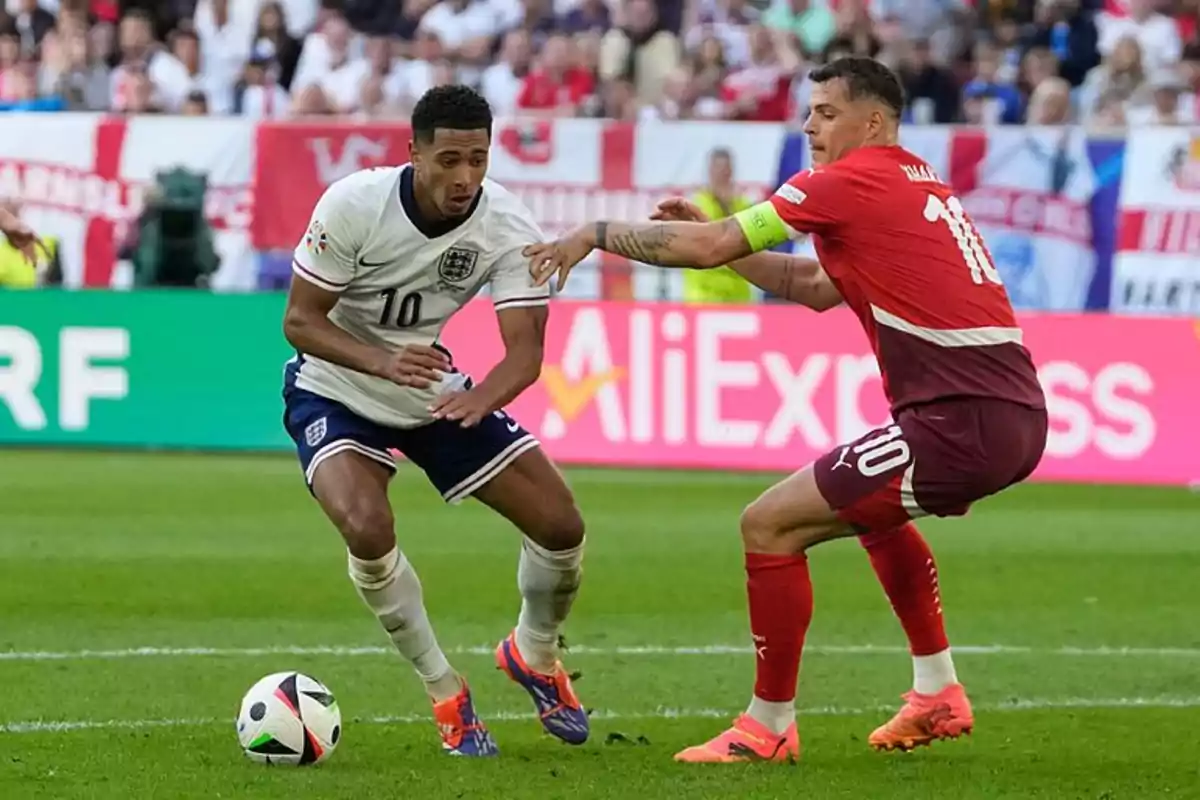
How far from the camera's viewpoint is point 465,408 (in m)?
7.68

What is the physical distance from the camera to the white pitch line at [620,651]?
9.72 meters

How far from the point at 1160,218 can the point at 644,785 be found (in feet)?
42.7

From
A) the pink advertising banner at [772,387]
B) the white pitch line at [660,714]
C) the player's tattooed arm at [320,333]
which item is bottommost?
the pink advertising banner at [772,387]

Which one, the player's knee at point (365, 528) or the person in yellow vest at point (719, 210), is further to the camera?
the person in yellow vest at point (719, 210)

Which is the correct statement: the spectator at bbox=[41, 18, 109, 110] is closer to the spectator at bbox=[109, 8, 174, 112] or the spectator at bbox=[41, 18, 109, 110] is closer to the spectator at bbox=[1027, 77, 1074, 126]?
the spectator at bbox=[109, 8, 174, 112]

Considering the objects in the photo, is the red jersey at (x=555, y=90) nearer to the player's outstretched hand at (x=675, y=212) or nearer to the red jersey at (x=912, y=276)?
the player's outstretched hand at (x=675, y=212)

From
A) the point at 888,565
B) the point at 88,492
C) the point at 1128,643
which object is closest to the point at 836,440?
the point at 88,492

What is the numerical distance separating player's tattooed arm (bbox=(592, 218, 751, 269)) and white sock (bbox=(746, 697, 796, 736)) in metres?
1.44

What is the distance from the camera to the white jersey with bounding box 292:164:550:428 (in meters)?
7.75

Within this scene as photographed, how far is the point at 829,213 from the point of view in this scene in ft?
24.0

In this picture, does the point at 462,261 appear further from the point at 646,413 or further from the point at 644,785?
the point at 646,413

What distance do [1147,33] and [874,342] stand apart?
50.2ft

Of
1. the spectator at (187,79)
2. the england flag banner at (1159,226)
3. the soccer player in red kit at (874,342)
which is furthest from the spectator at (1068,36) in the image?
the soccer player in red kit at (874,342)

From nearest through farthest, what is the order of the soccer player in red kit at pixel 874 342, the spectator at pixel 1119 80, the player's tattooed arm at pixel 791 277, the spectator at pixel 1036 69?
the soccer player in red kit at pixel 874 342
the player's tattooed arm at pixel 791 277
the spectator at pixel 1119 80
the spectator at pixel 1036 69
